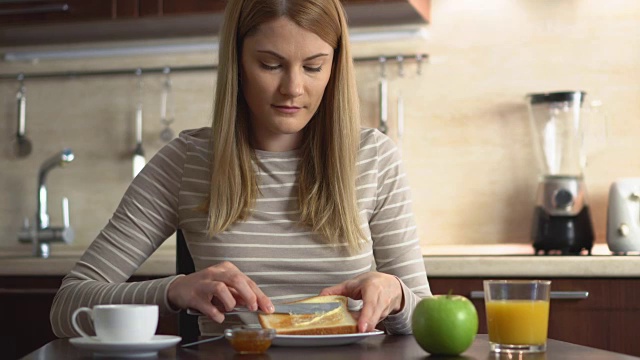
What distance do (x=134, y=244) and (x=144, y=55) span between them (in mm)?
1489

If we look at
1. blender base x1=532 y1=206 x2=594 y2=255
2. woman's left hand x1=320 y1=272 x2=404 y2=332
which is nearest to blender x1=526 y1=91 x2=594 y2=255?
blender base x1=532 y1=206 x2=594 y2=255

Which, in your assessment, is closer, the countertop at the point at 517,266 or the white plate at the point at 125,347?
the white plate at the point at 125,347

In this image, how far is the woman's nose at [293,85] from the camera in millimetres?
1692

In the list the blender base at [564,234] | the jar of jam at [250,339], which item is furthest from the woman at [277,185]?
the blender base at [564,234]

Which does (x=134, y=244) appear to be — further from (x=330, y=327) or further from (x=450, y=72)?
(x=450, y=72)

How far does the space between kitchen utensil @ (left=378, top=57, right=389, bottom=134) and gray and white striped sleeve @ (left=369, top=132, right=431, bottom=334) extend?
1.05m

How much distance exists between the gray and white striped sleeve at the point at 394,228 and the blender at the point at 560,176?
830 mm

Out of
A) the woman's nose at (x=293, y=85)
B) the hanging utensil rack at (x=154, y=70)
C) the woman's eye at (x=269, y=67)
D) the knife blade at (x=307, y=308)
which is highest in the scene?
the hanging utensil rack at (x=154, y=70)

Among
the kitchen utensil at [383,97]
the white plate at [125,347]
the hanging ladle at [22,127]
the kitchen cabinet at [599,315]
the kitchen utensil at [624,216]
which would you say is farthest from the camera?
the hanging ladle at [22,127]

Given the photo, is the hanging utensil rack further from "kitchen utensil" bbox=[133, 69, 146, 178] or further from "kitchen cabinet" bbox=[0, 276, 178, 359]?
"kitchen cabinet" bbox=[0, 276, 178, 359]

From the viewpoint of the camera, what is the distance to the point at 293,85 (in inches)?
66.6

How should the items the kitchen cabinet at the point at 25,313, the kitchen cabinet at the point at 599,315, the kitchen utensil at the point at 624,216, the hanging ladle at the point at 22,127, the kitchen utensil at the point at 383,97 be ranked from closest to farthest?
the kitchen cabinet at the point at 599,315 → the kitchen utensil at the point at 624,216 → the kitchen cabinet at the point at 25,313 → the kitchen utensil at the point at 383,97 → the hanging ladle at the point at 22,127

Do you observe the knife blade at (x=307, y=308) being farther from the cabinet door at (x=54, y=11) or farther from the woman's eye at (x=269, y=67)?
the cabinet door at (x=54, y=11)

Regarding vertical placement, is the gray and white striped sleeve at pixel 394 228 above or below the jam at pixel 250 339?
above
